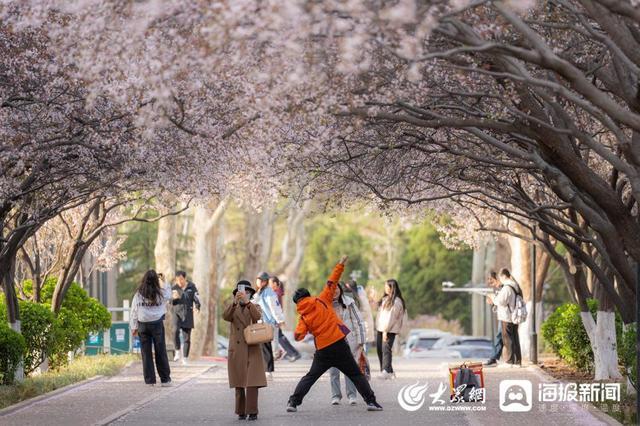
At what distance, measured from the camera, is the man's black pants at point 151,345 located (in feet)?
73.2

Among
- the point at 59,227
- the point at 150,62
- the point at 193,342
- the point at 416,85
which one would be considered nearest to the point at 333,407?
the point at 416,85

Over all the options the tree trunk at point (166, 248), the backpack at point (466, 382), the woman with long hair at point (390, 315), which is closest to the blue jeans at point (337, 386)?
the backpack at point (466, 382)

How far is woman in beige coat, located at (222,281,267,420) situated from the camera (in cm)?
1678

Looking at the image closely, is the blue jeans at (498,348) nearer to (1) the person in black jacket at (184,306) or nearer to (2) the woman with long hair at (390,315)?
(2) the woman with long hair at (390,315)

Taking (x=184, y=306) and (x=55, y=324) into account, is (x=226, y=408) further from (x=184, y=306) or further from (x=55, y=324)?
(x=184, y=306)

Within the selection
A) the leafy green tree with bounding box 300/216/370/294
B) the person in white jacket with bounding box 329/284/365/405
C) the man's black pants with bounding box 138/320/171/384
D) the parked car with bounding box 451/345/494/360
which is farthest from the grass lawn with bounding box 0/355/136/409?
the leafy green tree with bounding box 300/216/370/294

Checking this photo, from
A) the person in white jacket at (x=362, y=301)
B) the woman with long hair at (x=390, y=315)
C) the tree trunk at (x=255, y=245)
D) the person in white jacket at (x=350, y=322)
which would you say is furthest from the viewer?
the tree trunk at (x=255, y=245)

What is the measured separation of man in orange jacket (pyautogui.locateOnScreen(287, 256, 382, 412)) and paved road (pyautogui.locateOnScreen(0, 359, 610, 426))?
47 centimetres

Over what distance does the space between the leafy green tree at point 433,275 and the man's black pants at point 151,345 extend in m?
55.1

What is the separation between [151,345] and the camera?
22.4 meters

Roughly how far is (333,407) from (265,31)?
26.5ft

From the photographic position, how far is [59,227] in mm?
31984

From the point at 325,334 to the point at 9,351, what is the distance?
5.65m

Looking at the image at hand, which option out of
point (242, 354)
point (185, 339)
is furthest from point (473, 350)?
point (242, 354)
